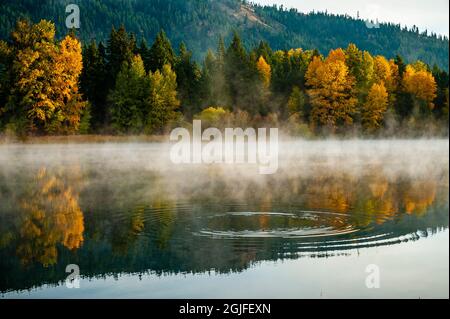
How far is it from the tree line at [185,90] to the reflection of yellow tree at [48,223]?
33.4 metres

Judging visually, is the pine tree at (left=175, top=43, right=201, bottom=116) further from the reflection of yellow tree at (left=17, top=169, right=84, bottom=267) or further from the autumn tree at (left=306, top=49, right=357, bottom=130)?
the reflection of yellow tree at (left=17, top=169, right=84, bottom=267)

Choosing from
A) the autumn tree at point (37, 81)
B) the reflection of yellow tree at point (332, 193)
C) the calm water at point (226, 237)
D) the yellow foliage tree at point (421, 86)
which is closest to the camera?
the calm water at point (226, 237)

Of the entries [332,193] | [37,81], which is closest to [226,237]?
[332,193]

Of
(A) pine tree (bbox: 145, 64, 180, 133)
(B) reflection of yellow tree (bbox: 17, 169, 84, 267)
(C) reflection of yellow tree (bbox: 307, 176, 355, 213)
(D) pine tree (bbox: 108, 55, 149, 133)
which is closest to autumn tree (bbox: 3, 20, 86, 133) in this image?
(D) pine tree (bbox: 108, 55, 149, 133)

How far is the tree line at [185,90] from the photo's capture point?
181ft

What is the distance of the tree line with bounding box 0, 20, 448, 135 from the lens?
55.1 metres

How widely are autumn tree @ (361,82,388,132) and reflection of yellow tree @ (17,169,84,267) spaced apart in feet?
168

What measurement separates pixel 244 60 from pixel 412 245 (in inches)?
2428

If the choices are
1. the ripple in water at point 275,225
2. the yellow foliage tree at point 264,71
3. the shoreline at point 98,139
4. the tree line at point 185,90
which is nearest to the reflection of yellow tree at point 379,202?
the ripple in water at point 275,225

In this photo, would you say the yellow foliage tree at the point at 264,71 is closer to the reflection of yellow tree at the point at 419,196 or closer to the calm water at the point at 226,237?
the calm water at the point at 226,237

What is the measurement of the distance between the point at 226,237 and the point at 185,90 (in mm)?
55964

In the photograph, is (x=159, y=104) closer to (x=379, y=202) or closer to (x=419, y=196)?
(x=419, y=196)

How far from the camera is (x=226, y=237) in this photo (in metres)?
13.4

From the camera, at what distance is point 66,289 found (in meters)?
10.0
